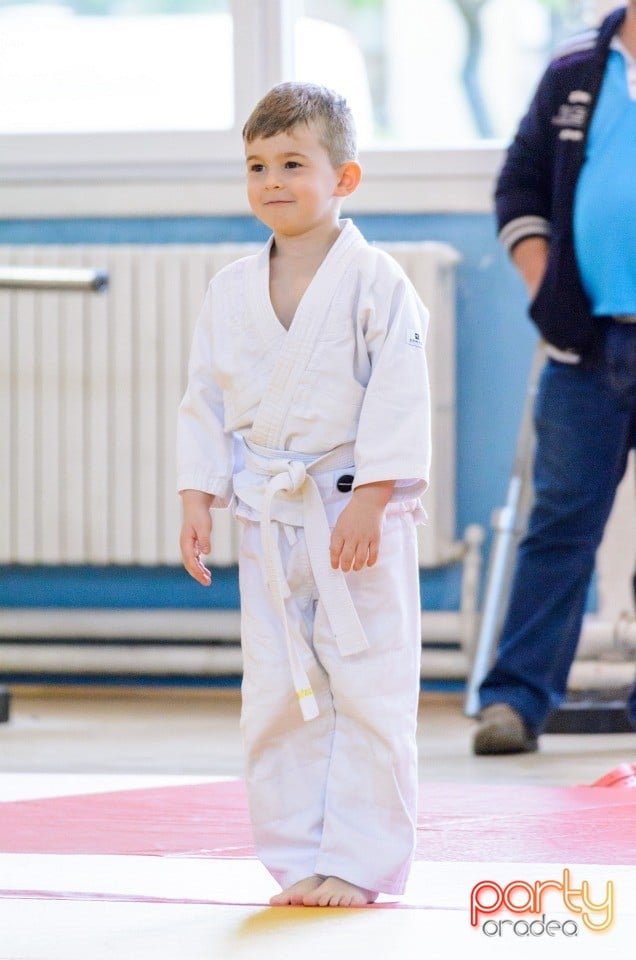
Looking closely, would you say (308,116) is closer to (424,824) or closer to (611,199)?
(424,824)

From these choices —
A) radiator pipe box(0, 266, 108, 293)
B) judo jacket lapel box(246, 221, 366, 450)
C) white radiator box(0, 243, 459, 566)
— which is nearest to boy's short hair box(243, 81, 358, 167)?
judo jacket lapel box(246, 221, 366, 450)

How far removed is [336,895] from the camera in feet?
4.52

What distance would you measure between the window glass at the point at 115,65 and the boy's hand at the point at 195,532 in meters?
2.26

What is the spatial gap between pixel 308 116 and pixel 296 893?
763mm

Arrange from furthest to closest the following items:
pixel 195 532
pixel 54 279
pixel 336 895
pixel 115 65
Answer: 1. pixel 115 65
2. pixel 54 279
3. pixel 195 532
4. pixel 336 895

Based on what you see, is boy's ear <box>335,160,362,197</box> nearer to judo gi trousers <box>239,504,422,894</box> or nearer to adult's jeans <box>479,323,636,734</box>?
judo gi trousers <box>239,504,422,894</box>

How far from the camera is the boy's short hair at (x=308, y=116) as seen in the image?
4.78ft

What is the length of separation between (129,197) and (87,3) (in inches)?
20.2

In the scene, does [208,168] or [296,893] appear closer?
[296,893]

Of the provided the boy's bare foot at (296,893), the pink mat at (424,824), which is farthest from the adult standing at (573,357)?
the boy's bare foot at (296,893)

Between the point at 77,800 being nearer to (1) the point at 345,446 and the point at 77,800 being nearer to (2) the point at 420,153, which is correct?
(1) the point at 345,446

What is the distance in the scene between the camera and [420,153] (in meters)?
3.48

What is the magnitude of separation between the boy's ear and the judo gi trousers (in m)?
0.34

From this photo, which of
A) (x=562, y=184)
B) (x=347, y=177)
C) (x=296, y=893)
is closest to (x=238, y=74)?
(x=562, y=184)
